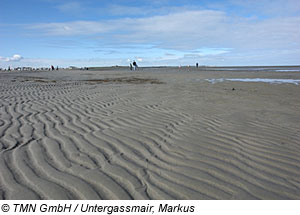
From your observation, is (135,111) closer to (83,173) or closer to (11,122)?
(11,122)

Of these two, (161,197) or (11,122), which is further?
(11,122)

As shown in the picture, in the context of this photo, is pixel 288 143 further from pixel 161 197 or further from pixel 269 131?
pixel 161 197

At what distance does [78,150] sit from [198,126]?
2466mm

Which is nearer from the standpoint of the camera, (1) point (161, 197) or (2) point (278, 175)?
(1) point (161, 197)

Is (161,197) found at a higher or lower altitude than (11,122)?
lower

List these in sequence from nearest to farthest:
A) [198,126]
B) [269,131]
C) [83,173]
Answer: [83,173] < [269,131] < [198,126]

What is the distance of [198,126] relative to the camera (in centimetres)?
512

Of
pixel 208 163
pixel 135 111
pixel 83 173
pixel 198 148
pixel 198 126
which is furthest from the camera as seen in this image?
pixel 135 111

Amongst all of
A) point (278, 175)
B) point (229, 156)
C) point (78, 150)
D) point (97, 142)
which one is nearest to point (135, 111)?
point (97, 142)

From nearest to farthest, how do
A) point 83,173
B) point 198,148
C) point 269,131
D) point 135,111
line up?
point 83,173, point 198,148, point 269,131, point 135,111

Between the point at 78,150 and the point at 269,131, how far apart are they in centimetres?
348
